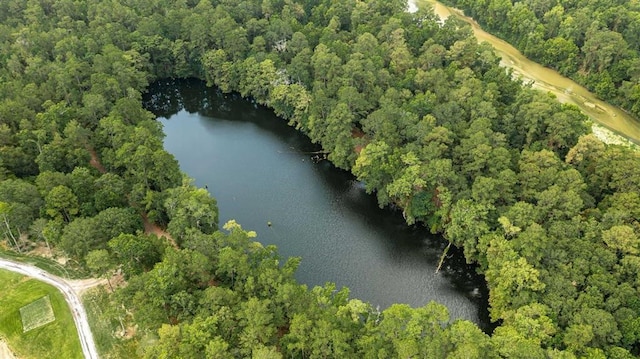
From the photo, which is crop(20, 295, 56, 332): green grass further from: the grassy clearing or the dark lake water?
the dark lake water

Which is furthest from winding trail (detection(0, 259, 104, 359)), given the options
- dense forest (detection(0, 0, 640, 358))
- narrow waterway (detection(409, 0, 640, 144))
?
narrow waterway (detection(409, 0, 640, 144))

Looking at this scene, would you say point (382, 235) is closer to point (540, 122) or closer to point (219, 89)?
point (540, 122)

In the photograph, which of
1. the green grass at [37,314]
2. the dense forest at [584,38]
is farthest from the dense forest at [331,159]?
the dense forest at [584,38]

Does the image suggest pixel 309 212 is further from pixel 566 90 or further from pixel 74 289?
pixel 566 90

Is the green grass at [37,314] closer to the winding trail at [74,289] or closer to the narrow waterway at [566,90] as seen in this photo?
the winding trail at [74,289]

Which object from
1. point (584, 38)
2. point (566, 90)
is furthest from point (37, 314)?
point (584, 38)

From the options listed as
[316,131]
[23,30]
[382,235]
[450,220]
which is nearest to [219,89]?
[316,131]
